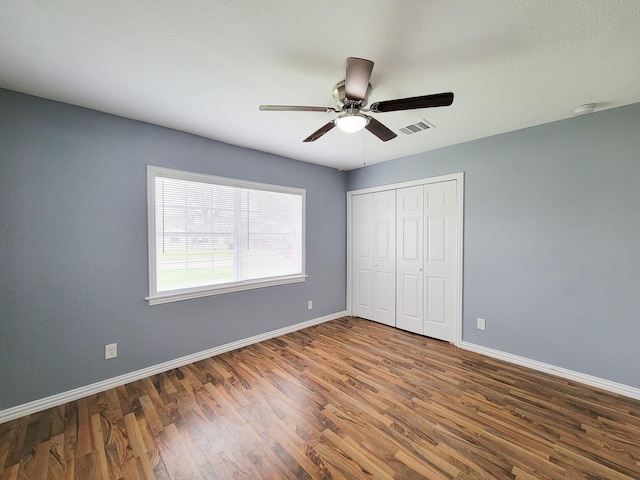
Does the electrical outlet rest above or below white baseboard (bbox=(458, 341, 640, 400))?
above

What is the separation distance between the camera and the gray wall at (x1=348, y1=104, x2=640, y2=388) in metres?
2.24

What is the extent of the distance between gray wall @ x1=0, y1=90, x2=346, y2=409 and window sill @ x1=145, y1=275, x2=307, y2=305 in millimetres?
65

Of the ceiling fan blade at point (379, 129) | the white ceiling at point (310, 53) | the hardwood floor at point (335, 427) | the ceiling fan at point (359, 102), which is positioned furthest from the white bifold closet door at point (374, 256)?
the ceiling fan at point (359, 102)

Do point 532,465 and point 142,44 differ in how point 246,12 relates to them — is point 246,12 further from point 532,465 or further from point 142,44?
point 532,465

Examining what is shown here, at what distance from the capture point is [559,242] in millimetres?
2539

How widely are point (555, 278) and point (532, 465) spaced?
1767 millimetres

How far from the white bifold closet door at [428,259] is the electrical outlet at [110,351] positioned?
339cm

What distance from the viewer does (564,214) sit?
251 centimetres

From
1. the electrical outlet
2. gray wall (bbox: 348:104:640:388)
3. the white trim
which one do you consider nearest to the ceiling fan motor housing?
gray wall (bbox: 348:104:640:388)

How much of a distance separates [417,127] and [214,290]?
9.35 ft

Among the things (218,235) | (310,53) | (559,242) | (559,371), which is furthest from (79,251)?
(559,371)

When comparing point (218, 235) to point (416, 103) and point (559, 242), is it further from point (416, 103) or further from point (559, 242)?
point (559, 242)

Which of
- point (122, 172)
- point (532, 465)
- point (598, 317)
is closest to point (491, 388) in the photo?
point (532, 465)

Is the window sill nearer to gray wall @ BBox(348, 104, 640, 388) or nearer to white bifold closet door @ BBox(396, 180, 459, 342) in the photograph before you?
white bifold closet door @ BBox(396, 180, 459, 342)
